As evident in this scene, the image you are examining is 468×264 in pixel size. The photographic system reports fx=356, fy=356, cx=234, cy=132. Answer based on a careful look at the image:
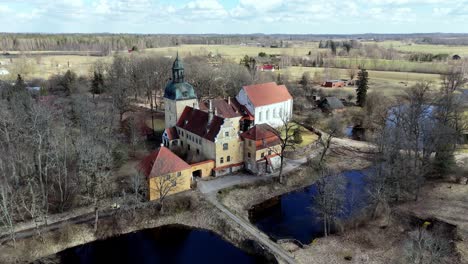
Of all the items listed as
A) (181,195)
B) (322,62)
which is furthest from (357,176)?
(322,62)

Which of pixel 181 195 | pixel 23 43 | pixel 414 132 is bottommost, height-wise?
pixel 181 195

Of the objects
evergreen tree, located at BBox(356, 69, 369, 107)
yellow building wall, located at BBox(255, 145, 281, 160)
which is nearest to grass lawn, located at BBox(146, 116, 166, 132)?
yellow building wall, located at BBox(255, 145, 281, 160)

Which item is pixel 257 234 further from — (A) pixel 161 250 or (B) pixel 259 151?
(B) pixel 259 151

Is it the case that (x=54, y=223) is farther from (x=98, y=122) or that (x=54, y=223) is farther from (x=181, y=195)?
(x=98, y=122)

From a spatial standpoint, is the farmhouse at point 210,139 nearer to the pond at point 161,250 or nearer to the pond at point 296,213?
the pond at point 296,213

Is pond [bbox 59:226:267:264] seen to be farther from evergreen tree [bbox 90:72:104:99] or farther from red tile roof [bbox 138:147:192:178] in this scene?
evergreen tree [bbox 90:72:104:99]

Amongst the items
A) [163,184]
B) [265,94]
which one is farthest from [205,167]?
[265,94]
